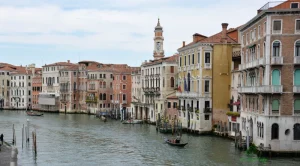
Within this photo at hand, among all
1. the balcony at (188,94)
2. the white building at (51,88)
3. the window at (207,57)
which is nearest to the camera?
the window at (207,57)

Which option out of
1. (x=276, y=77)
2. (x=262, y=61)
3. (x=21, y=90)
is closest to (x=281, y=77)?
(x=276, y=77)

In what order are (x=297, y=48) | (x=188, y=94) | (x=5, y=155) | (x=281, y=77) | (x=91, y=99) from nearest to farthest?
1. (x=5, y=155)
2. (x=281, y=77)
3. (x=297, y=48)
4. (x=188, y=94)
5. (x=91, y=99)

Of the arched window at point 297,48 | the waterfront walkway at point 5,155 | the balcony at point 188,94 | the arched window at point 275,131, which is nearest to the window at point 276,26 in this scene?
the arched window at point 297,48

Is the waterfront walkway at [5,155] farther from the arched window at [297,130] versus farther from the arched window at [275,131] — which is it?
the arched window at [297,130]

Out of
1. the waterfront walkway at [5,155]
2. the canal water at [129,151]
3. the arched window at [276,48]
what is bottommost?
the canal water at [129,151]

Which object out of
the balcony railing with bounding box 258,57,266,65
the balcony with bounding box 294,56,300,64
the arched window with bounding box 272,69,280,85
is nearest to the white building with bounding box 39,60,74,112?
the balcony railing with bounding box 258,57,266,65

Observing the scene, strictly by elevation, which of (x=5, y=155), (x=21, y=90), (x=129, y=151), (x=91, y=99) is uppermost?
(x=21, y=90)

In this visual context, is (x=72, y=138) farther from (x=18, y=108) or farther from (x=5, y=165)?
(x=18, y=108)

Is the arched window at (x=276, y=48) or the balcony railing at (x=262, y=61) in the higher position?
the arched window at (x=276, y=48)

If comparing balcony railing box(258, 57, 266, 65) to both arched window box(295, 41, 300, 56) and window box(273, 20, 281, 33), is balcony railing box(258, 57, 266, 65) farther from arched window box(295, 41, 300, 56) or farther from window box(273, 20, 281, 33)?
arched window box(295, 41, 300, 56)

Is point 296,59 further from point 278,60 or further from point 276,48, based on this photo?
point 276,48

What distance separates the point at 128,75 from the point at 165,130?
24.8m

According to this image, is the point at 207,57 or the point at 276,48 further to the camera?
the point at 207,57

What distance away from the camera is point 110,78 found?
6175 cm
